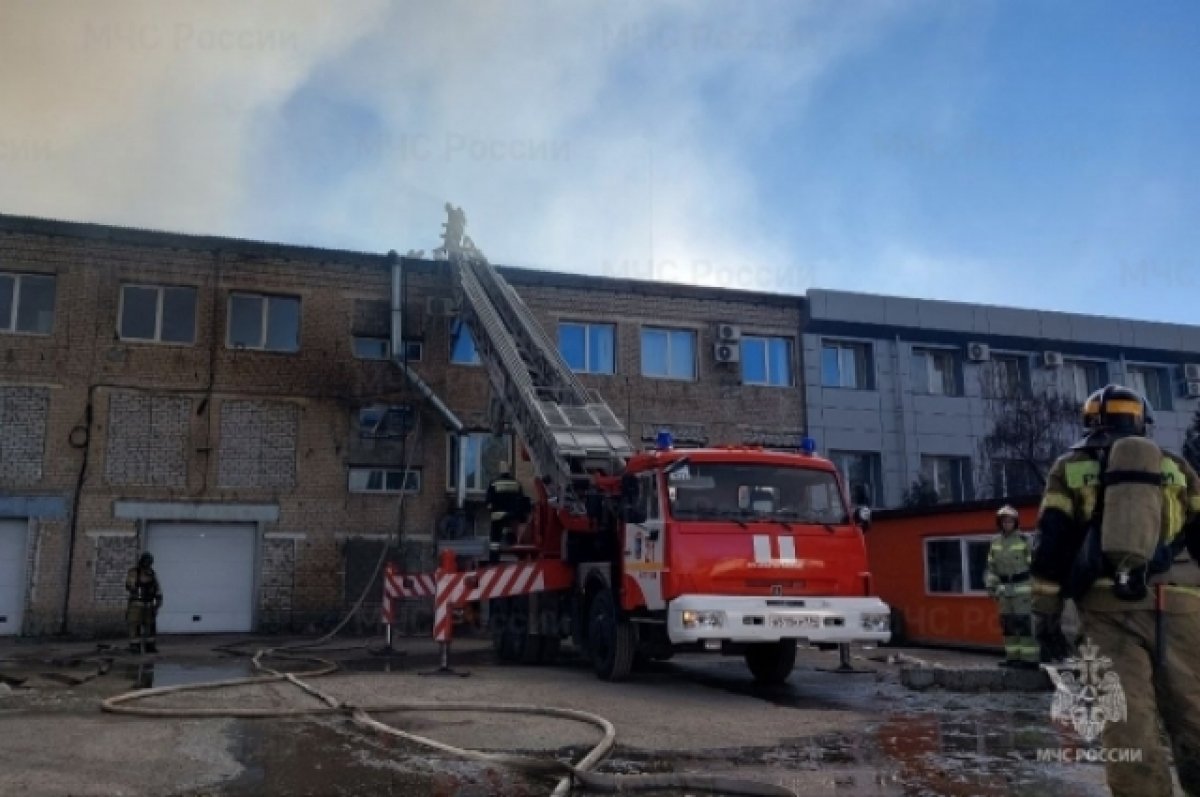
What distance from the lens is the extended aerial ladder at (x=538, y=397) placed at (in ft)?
38.9

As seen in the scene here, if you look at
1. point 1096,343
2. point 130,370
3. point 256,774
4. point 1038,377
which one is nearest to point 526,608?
point 256,774

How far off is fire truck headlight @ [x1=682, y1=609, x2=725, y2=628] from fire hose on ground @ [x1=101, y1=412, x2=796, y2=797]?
1.48 m

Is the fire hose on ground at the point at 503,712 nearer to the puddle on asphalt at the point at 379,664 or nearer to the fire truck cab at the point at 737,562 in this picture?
the puddle on asphalt at the point at 379,664

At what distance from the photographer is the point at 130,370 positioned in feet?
64.7

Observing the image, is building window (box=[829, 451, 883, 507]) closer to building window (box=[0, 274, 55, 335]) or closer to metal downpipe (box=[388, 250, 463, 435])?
metal downpipe (box=[388, 250, 463, 435])

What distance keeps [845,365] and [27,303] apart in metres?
18.1

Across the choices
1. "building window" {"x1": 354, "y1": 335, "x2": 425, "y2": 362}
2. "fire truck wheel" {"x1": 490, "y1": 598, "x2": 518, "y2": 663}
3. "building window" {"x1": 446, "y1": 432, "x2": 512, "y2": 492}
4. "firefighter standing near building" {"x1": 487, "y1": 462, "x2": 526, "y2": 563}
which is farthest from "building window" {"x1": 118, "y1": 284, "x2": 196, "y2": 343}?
"fire truck wheel" {"x1": 490, "y1": 598, "x2": 518, "y2": 663}

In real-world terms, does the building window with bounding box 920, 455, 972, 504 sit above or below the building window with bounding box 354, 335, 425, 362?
below

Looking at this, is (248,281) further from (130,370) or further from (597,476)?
(597,476)

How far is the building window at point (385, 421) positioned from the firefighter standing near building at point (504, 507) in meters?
7.58

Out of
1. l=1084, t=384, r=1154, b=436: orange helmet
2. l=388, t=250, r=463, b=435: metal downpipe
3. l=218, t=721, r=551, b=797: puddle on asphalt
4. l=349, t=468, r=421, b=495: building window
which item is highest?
l=388, t=250, r=463, b=435: metal downpipe

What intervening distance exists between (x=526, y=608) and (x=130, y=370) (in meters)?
11.4

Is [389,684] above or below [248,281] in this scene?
below

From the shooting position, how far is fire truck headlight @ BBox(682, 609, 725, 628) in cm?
909
